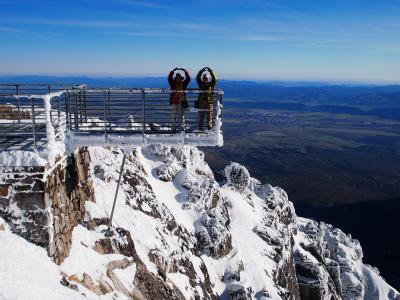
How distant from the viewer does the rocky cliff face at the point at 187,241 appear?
19.1 m

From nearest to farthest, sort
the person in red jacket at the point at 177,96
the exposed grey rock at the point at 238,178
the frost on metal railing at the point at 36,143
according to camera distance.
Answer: the frost on metal railing at the point at 36,143
the person in red jacket at the point at 177,96
the exposed grey rock at the point at 238,178

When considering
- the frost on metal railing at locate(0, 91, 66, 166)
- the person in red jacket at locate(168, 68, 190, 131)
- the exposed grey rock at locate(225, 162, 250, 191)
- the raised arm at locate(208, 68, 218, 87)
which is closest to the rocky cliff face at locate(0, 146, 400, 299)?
the exposed grey rock at locate(225, 162, 250, 191)

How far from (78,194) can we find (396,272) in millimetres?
123959

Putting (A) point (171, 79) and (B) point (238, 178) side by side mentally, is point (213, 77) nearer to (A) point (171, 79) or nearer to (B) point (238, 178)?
(A) point (171, 79)

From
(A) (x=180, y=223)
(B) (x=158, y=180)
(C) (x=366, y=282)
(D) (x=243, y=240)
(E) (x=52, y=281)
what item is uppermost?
(E) (x=52, y=281)

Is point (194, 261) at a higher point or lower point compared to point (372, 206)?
higher

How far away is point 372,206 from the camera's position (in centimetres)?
17862

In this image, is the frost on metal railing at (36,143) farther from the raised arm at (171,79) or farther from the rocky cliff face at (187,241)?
the raised arm at (171,79)

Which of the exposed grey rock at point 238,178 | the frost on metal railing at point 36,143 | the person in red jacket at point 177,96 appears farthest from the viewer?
the exposed grey rock at point 238,178

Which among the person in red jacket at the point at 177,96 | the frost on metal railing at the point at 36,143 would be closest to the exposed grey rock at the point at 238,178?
the person in red jacket at the point at 177,96

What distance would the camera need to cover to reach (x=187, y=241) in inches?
1266

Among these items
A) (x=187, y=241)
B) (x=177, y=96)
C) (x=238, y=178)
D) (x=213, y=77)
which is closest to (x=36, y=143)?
(x=177, y=96)

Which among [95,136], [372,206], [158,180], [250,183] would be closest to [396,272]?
[372,206]

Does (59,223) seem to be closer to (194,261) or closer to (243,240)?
(194,261)
